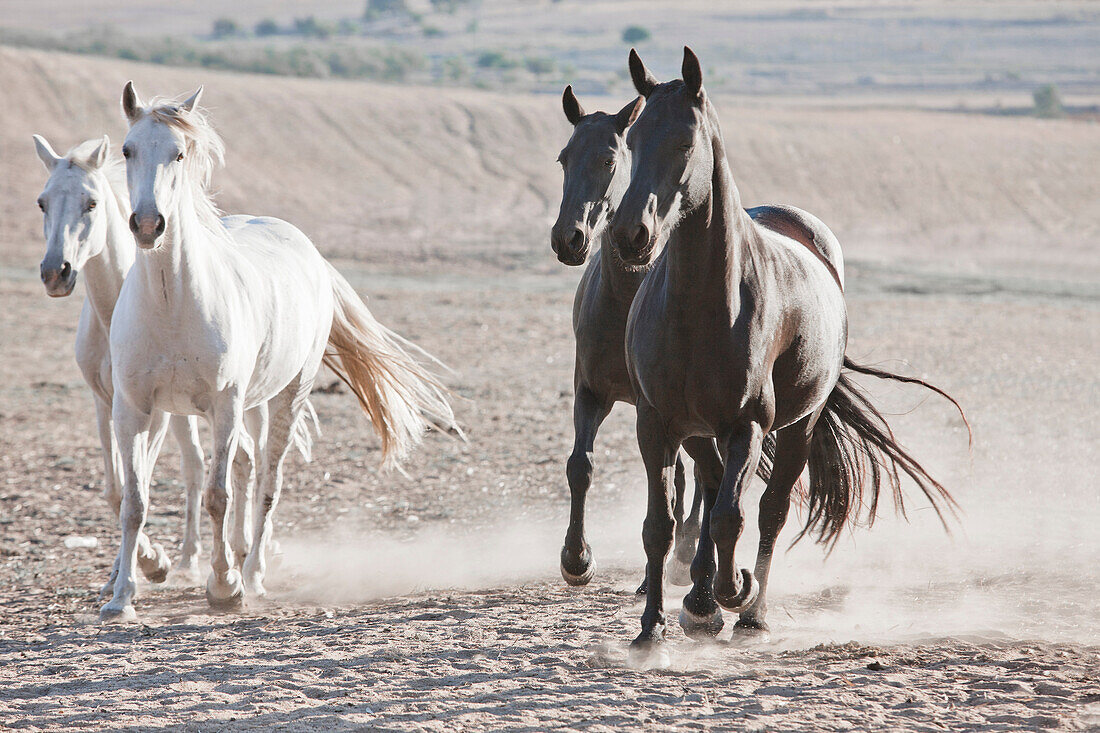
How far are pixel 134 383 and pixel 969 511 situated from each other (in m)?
4.68

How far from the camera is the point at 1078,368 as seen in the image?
40.9 ft

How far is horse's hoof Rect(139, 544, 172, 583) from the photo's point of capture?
5.43m

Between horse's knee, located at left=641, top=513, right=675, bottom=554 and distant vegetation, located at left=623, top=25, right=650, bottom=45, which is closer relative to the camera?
horse's knee, located at left=641, top=513, right=675, bottom=554

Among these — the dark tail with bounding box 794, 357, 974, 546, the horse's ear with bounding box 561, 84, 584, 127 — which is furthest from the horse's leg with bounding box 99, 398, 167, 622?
the dark tail with bounding box 794, 357, 974, 546

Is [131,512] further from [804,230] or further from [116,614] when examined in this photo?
[804,230]

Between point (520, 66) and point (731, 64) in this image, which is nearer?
point (520, 66)

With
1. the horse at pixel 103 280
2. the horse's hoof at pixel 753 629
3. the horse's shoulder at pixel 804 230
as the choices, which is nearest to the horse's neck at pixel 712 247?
the horse's shoulder at pixel 804 230

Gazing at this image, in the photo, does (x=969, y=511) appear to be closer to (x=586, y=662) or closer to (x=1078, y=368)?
(x=586, y=662)

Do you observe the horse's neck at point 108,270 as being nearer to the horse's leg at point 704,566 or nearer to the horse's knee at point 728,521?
the horse's leg at point 704,566

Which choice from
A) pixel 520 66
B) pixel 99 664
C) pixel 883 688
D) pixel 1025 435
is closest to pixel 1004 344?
pixel 1025 435

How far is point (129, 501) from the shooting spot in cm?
502

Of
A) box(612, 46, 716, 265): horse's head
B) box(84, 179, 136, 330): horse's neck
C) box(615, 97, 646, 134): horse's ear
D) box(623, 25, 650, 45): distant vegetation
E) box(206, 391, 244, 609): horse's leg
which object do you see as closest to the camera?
box(612, 46, 716, 265): horse's head

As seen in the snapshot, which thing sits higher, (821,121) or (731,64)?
(731,64)

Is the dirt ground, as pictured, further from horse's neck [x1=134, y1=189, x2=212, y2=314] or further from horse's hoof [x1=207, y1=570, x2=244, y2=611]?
horse's neck [x1=134, y1=189, x2=212, y2=314]
